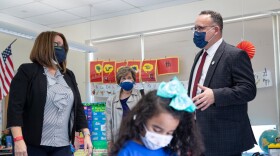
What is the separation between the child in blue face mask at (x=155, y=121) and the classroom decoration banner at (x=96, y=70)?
15.7ft

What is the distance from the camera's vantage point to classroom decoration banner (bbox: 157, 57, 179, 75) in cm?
546

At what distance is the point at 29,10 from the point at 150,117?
482 cm

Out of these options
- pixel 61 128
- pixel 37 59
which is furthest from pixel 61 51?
pixel 61 128

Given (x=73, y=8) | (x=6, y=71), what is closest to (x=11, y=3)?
(x=73, y=8)

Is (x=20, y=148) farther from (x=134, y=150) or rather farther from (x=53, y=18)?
(x=53, y=18)

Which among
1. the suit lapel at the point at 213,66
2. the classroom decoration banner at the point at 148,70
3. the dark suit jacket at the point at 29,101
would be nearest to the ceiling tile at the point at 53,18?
the classroom decoration banner at the point at 148,70

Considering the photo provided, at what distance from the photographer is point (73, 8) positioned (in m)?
5.58

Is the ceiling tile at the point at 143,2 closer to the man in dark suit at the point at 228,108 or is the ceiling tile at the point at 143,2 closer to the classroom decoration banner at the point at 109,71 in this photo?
the classroom decoration banner at the point at 109,71

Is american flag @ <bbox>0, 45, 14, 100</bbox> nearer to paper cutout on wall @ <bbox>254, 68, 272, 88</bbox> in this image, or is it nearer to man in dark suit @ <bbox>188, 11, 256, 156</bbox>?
paper cutout on wall @ <bbox>254, 68, 272, 88</bbox>

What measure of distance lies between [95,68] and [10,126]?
14.2 feet

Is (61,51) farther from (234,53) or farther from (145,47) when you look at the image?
(145,47)

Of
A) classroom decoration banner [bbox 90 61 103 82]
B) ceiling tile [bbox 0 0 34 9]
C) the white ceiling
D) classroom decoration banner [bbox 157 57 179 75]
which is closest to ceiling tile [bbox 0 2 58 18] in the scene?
the white ceiling

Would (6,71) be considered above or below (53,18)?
below

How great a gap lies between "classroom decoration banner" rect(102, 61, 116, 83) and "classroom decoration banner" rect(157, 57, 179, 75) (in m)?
0.86
